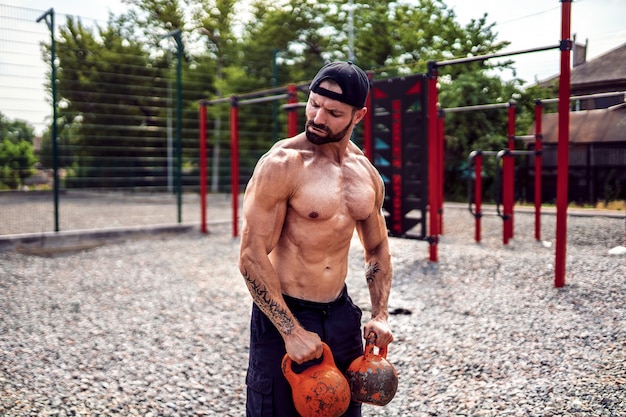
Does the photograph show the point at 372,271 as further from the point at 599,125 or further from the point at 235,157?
the point at 235,157

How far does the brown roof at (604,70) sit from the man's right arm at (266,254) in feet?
11.0

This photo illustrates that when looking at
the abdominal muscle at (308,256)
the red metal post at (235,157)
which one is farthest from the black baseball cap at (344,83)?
the red metal post at (235,157)

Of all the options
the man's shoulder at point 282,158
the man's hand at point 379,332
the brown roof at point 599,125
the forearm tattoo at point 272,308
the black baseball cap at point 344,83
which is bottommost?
the man's hand at point 379,332

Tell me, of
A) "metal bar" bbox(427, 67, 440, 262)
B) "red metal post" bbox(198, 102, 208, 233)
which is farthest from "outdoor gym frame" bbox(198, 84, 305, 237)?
"metal bar" bbox(427, 67, 440, 262)

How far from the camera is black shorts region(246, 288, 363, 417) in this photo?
5.83 feet

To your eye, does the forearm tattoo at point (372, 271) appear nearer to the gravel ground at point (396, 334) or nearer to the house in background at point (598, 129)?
the gravel ground at point (396, 334)

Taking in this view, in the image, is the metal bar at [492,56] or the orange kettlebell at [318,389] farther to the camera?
the metal bar at [492,56]

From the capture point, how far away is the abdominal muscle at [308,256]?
1.81 m

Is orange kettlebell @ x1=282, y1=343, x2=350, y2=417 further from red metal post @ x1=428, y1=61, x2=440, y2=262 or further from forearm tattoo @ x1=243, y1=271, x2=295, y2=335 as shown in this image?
red metal post @ x1=428, y1=61, x2=440, y2=262

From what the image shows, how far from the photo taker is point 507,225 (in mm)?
7484

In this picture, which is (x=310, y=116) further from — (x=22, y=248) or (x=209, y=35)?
(x=209, y=35)

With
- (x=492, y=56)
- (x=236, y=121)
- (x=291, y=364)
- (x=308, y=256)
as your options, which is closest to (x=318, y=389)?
(x=291, y=364)

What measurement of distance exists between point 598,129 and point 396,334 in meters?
2.47

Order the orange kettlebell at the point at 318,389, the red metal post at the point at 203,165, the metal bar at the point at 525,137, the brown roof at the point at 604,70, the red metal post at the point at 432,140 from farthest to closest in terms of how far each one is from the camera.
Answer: the red metal post at the point at 203,165 → the metal bar at the point at 525,137 → the red metal post at the point at 432,140 → the brown roof at the point at 604,70 → the orange kettlebell at the point at 318,389
